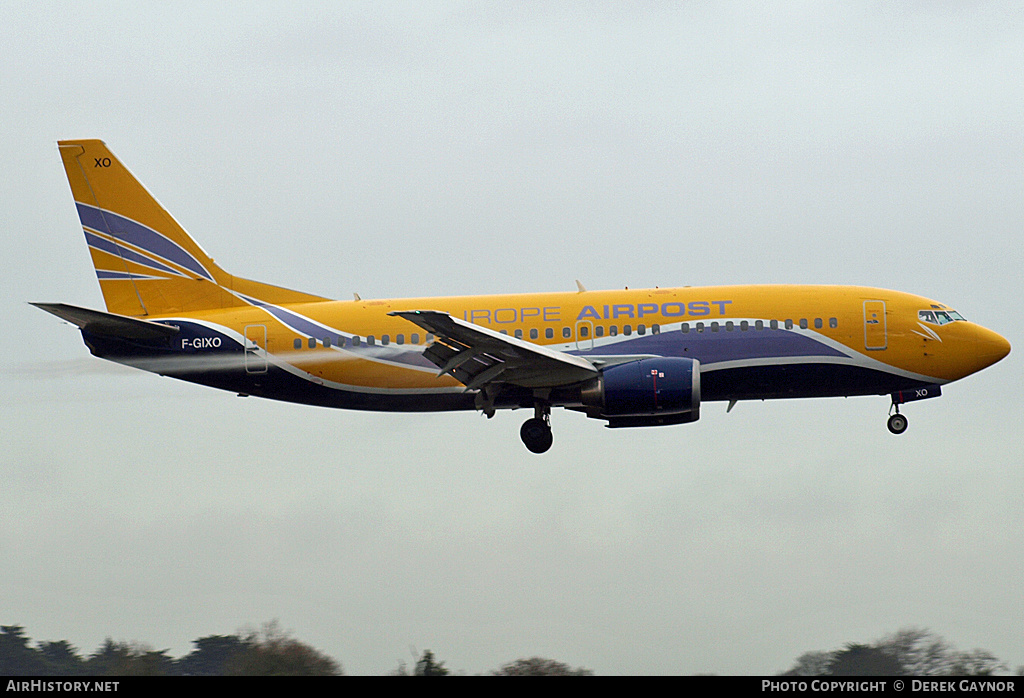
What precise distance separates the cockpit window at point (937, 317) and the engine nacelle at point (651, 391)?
261 inches

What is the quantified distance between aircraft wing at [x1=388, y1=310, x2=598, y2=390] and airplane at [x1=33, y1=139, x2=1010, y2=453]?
0.22 feet

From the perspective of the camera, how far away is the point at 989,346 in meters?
35.2

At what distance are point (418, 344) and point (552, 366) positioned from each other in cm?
415

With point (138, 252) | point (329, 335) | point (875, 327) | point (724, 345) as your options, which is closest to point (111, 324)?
point (138, 252)

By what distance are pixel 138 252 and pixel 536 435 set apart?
13.1m

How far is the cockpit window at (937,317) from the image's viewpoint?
3509 centimetres

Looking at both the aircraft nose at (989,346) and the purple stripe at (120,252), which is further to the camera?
the purple stripe at (120,252)

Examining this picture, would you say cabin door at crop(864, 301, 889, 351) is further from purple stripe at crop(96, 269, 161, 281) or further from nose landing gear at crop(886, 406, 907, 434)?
purple stripe at crop(96, 269, 161, 281)

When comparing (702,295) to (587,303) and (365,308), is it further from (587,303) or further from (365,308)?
(365,308)

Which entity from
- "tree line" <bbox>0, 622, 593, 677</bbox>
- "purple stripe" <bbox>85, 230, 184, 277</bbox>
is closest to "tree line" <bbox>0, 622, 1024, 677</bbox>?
"tree line" <bbox>0, 622, 593, 677</bbox>

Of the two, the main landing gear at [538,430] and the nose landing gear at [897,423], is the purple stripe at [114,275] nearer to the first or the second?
the main landing gear at [538,430]

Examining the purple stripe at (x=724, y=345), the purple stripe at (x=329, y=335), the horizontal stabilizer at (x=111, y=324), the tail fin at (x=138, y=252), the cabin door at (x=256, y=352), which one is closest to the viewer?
the horizontal stabilizer at (x=111, y=324)

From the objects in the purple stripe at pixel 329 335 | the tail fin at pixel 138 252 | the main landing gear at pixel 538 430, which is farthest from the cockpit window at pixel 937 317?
the tail fin at pixel 138 252
